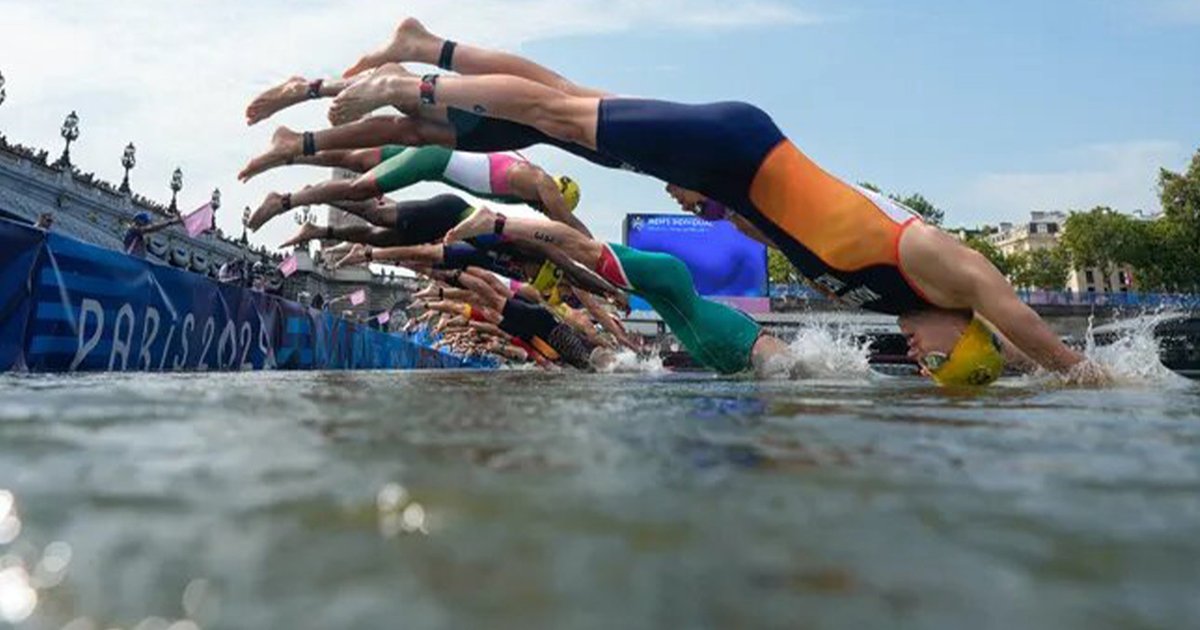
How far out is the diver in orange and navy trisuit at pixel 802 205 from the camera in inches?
141

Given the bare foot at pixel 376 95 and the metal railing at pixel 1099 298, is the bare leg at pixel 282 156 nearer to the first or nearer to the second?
the bare foot at pixel 376 95

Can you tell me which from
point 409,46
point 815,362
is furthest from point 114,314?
point 815,362

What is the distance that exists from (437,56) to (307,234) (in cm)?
382

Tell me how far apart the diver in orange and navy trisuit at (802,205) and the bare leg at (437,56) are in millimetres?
484

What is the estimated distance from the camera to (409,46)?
4.60 m

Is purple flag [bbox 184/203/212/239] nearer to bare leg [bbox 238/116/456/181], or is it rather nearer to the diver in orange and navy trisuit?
bare leg [bbox 238/116/456/181]

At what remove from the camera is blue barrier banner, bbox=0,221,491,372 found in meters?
4.08

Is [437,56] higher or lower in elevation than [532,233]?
higher

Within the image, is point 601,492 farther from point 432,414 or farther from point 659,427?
point 432,414

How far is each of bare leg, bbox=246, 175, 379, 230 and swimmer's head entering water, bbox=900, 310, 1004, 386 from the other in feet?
14.4

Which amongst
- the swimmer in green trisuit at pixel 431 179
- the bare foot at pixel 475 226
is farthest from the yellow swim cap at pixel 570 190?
the bare foot at pixel 475 226

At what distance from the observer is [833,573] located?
1.76 ft

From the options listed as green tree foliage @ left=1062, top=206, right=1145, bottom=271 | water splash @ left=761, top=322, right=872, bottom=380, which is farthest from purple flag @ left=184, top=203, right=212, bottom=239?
green tree foliage @ left=1062, top=206, right=1145, bottom=271

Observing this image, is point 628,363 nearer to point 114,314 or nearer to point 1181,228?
point 114,314
